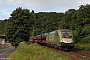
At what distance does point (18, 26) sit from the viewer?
38.9 meters

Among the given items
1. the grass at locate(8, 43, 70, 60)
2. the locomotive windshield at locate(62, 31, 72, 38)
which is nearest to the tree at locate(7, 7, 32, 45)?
the locomotive windshield at locate(62, 31, 72, 38)

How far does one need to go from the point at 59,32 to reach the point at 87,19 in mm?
50928

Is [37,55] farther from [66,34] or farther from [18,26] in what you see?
[18,26]

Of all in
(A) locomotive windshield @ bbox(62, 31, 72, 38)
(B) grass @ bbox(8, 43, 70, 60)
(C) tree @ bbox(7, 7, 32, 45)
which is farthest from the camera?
(C) tree @ bbox(7, 7, 32, 45)

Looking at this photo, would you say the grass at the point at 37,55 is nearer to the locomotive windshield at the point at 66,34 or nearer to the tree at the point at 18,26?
the locomotive windshield at the point at 66,34

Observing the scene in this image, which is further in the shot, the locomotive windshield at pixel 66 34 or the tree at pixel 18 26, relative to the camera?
the tree at pixel 18 26

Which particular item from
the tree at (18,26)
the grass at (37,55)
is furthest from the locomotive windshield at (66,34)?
the tree at (18,26)

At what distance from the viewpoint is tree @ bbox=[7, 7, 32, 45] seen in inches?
1534

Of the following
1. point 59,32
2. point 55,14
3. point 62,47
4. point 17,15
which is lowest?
point 62,47

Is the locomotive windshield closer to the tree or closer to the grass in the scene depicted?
the grass

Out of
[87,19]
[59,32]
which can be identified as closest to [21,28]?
[59,32]

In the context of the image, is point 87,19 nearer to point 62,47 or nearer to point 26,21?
point 26,21

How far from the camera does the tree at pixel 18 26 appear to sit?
38969 mm

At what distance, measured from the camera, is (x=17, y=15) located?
3988cm
